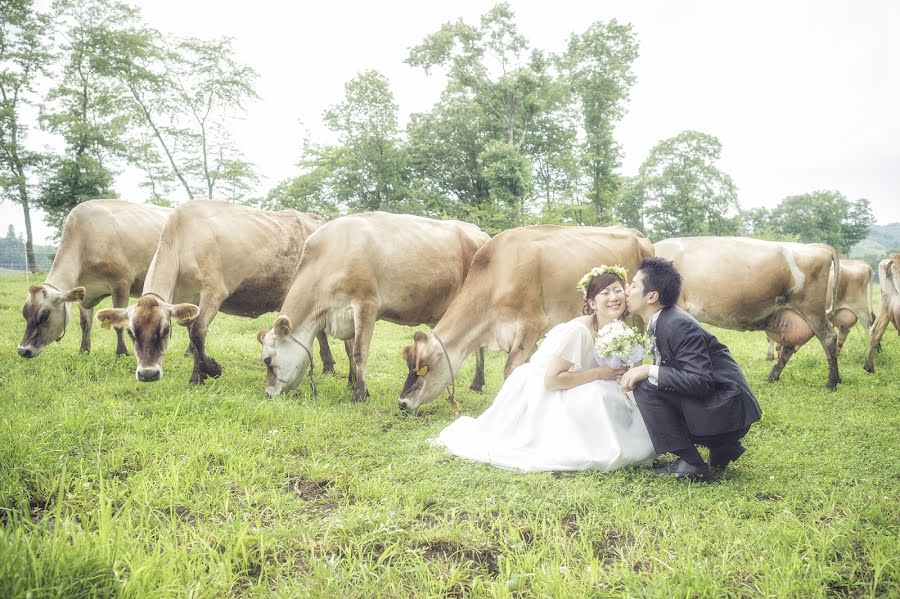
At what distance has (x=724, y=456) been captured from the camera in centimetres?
426

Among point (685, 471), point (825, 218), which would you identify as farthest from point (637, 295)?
point (825, 218)

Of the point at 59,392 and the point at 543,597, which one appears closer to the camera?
the point at 543,597

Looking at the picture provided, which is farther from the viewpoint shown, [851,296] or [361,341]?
[851,296]

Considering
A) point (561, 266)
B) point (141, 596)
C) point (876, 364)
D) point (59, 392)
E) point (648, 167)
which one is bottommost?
point (876, 364)

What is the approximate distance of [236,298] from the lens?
822 centimetres

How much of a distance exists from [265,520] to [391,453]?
5.26 ft

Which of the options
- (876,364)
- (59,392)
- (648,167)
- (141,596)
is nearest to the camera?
(141,596)

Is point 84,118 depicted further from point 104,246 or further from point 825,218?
point 825,218

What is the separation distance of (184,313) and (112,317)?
830 mm

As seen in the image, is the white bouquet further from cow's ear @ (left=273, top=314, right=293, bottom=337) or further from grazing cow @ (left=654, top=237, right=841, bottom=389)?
grazing cow @ (left=654, top=237, right=841, bottom=389)

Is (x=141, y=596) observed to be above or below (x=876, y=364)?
above

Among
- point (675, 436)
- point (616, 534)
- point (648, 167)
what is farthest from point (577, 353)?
point (648, 167)

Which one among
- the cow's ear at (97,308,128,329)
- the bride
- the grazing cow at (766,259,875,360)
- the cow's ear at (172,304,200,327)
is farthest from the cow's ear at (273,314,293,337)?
the grazing cow at (766,259,875,360)

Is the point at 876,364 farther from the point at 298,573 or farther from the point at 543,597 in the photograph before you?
the point at 298,573
